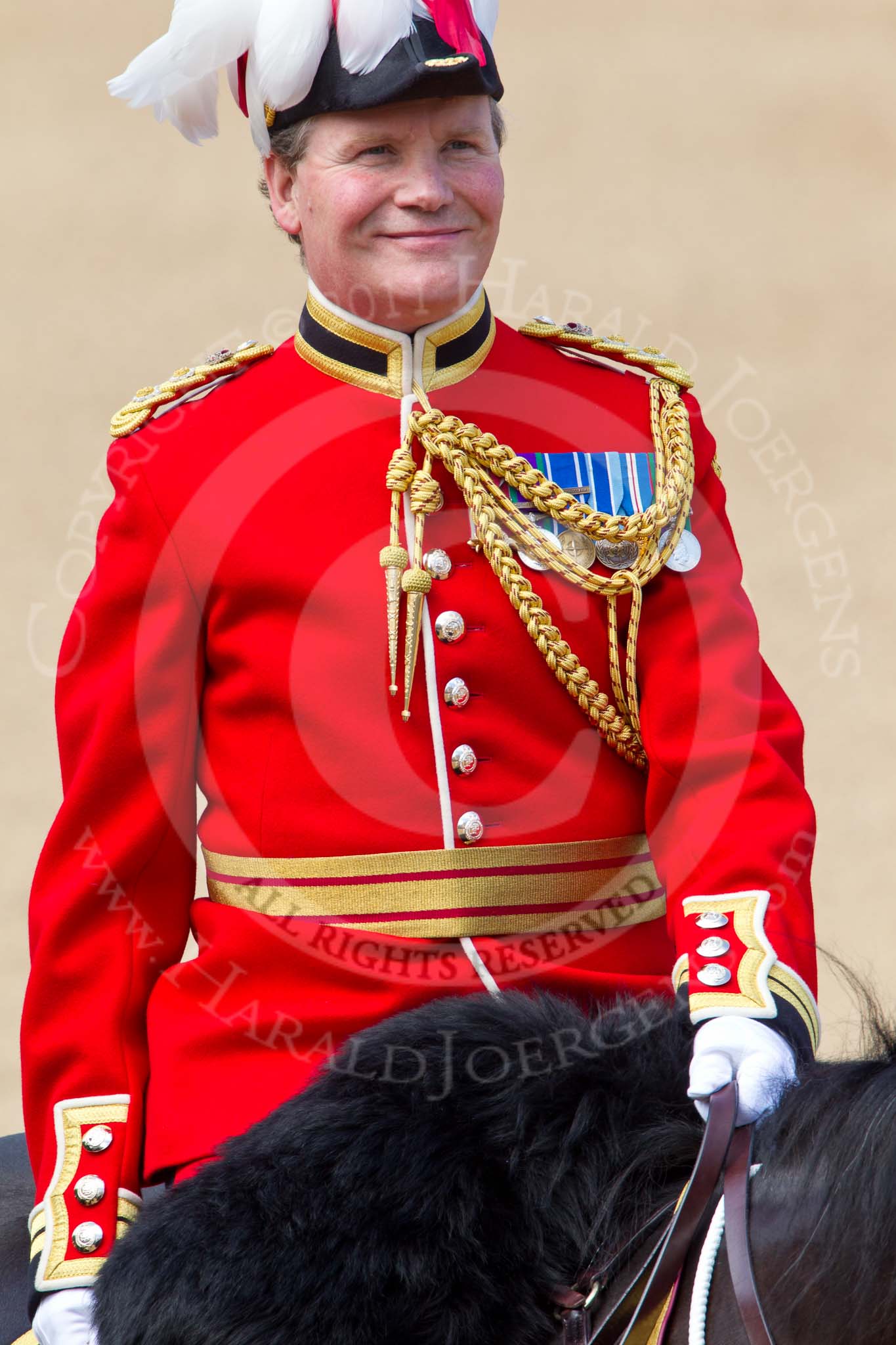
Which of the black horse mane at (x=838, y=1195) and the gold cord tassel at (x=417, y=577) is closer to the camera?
the black horse mane at (x=838, y=1195)

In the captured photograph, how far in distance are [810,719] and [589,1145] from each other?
7.90ft

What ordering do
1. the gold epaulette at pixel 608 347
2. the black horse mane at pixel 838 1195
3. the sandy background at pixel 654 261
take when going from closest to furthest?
1. the black horse mane at pixel 838 1195
2. the gold epaulette at pixel 608 347
3. the sandy background at pixel 654 261

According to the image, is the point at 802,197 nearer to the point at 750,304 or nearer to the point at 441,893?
the point at 750,304

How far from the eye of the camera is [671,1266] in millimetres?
1056

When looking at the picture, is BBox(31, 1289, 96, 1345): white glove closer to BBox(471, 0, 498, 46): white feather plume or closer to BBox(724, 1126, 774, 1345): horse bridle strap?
BBox(724, 1126, 774, 1345): horse bridle strap

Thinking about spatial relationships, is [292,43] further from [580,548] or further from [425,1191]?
[425,1191]

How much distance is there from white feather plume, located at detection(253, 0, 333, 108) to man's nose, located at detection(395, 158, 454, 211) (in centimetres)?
10

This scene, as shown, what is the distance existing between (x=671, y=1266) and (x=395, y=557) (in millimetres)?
577

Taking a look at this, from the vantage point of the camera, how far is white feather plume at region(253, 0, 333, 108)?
1.36 meters

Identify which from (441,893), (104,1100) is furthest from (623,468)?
(104,1100)

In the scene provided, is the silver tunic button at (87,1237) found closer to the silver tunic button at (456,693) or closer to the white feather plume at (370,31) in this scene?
the silver tunic button at (456,693)

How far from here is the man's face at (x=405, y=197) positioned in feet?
4.48

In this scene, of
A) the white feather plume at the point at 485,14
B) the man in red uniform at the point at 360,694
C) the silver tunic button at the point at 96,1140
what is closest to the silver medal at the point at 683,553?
the man in red uniform at the point at 360,694

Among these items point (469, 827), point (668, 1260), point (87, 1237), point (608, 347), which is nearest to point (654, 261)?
point (608, 347)
